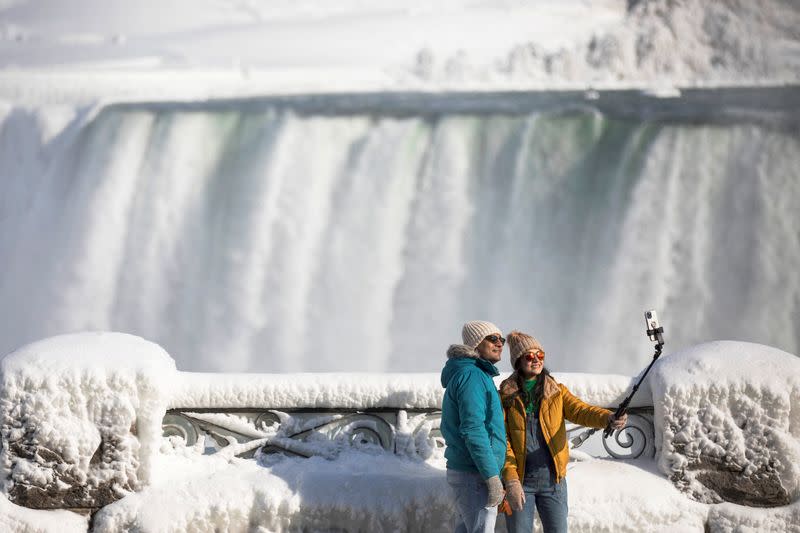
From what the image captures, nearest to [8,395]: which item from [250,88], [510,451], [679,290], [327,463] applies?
[327,463]

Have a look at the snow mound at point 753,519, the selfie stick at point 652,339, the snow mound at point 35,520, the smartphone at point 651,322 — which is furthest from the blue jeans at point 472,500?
the snow mound at point 35,520

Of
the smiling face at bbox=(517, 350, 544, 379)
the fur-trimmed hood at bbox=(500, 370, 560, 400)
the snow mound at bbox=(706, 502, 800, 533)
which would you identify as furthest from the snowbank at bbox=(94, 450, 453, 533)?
the snow mound at bbox=(706, 502, 800, 533)

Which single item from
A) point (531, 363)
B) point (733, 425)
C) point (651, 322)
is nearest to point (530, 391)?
point (531, 363)

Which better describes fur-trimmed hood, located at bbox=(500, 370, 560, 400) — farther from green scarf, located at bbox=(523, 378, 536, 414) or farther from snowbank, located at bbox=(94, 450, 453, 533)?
snowbank, located at bbox=(94, 450, 453, 533)

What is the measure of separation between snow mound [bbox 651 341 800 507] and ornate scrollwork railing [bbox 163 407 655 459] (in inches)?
7.1

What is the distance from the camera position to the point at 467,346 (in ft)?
12.8

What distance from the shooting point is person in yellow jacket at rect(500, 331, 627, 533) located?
13.2 ft

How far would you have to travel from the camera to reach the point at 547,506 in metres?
4.06

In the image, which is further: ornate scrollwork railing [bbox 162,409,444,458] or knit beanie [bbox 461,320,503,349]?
ornate scrollwork railing [bbox 162,409,444,458]

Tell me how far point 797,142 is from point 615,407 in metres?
11.6

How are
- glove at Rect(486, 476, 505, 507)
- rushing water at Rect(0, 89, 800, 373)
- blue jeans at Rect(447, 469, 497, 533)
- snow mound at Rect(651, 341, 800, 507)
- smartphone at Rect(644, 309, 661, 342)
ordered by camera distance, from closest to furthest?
glove at Rect(486, 476, 505, 507) < blue jeans at Rect(447, 469, 497, 533) < smartphone at Rect(644, 309, 661, 342) < snow mound at Rect(651, 341, 800, 507) < rushing water at Rect(0, 89, 800, 373)

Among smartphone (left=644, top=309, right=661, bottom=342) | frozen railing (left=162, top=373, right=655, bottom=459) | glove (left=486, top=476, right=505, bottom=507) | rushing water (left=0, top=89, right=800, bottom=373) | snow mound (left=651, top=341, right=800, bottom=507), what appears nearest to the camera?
glove (left=486, top=476, right=505, bottom=507)

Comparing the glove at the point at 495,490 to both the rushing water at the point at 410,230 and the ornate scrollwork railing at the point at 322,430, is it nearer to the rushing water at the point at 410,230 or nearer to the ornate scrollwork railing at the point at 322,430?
the ornate scrollwork railing at the point at 322,430

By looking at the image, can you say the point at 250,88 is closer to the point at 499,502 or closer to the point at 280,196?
the point at 280,196
